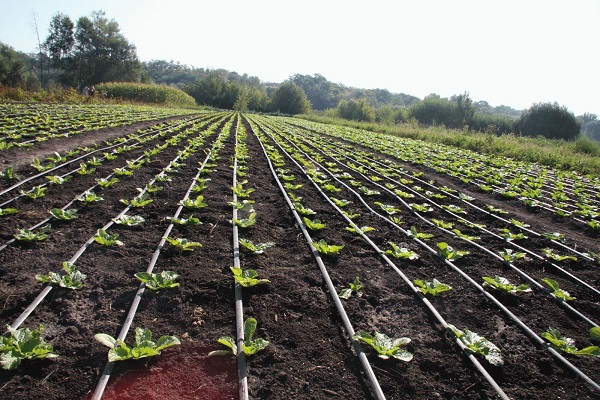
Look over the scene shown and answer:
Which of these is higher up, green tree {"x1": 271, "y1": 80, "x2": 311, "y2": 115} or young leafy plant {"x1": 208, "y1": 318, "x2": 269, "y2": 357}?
green tree {"x1": 271, "y1": 80, "x2": 311, "y2": 115}

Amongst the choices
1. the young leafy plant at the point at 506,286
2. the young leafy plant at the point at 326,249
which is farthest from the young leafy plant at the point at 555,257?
the young leafy plant at the point at 326,249

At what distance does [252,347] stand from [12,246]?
8.41ft

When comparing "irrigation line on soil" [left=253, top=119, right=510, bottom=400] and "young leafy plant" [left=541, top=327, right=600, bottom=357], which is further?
"young leafy plant" [left=541, top=327, right=600, bottom=357]

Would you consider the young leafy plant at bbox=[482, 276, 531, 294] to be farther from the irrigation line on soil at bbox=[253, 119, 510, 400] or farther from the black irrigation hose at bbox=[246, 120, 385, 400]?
the black irrigation hose at bbox=[246, 120, 385, 400]

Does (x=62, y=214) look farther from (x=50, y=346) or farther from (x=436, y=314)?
(x=436, y=314)

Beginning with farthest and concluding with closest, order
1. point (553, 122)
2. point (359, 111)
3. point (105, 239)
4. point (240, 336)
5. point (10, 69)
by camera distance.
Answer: point (359, 111)
point (10, 69)
point (553, 122)
point (105, 239)
point (240, 336)

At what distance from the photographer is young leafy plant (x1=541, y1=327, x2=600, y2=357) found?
2219mm

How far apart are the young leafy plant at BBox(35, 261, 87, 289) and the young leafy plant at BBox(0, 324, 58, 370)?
0.56 m

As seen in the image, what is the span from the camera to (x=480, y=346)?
2182 mm

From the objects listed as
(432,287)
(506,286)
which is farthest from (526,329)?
(432,287)

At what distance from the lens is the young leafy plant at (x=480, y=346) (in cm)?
212

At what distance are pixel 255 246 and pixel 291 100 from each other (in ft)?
204

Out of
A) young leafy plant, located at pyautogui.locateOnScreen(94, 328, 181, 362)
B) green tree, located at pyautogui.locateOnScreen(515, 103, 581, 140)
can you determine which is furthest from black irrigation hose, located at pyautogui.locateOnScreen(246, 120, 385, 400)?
green tree, located at pyautogui.locateOnScreen(515, 103, 581, 140)

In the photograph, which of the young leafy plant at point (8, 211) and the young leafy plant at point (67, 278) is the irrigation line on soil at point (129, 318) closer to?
the young leafy plant at point (67, 278)
